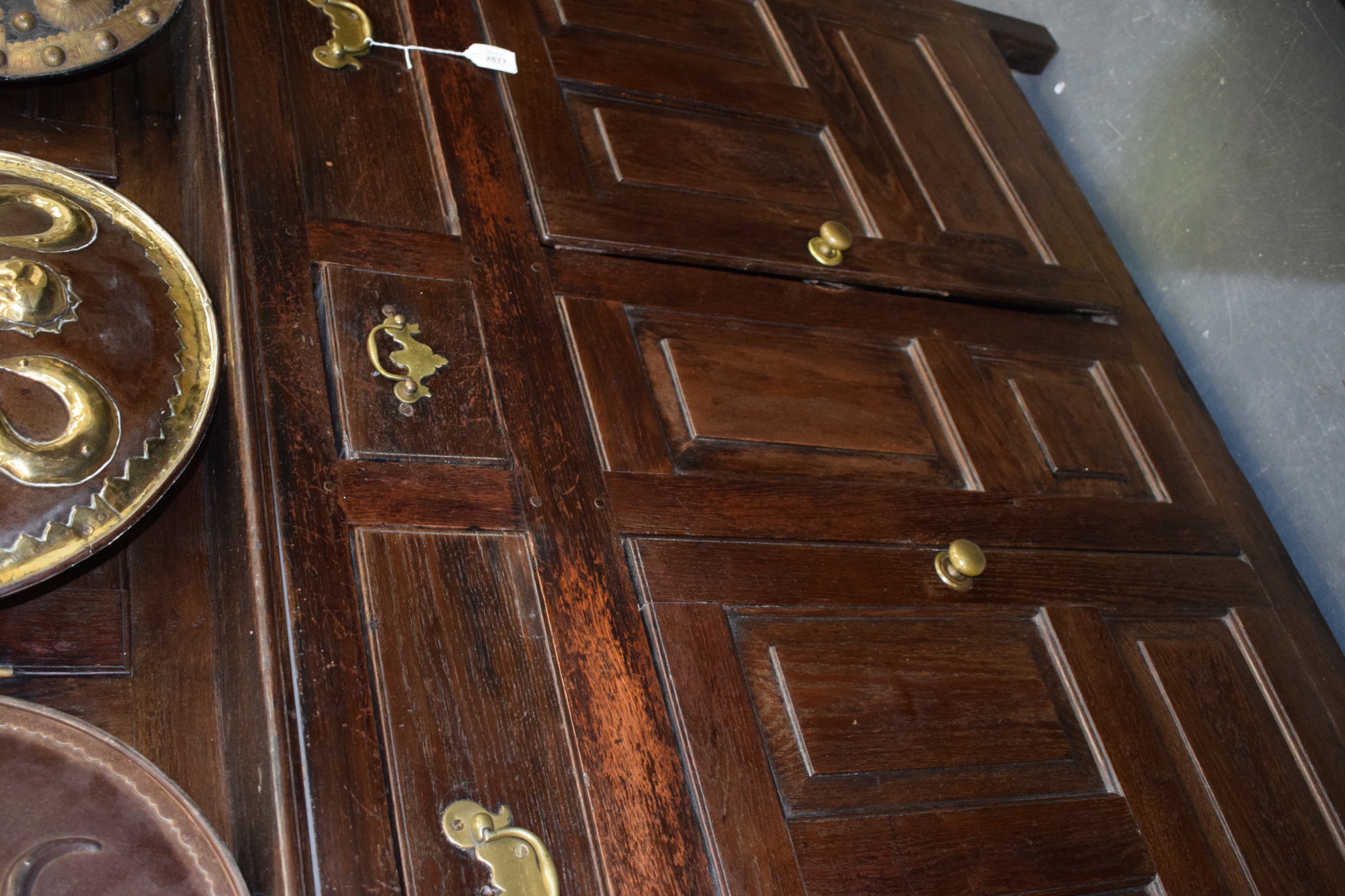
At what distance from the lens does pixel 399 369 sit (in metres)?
0.90

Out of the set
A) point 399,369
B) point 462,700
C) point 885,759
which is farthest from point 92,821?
point 885,759

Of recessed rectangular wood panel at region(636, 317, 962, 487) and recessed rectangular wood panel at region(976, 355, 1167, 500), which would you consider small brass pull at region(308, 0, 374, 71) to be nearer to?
recessed rectangular wood panel at region(636, 317, 962, 487)

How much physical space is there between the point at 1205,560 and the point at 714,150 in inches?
29.9

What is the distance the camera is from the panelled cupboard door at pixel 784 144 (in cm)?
115

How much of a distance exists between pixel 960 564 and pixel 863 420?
19 cm

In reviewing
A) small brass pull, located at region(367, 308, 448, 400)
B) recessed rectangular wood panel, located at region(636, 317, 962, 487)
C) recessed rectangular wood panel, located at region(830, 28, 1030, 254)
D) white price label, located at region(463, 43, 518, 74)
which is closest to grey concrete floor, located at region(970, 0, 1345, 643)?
recessed rectangular wood panel, located at region(830, 28, 1030, 254)

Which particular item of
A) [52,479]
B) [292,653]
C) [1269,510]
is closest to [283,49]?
[52,479]

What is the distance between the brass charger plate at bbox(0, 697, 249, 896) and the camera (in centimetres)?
68

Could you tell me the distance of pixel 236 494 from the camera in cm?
83

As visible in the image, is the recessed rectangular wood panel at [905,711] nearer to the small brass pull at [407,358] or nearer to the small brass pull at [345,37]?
the small brass pull at [407,358]

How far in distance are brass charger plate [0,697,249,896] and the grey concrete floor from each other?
1318 mm

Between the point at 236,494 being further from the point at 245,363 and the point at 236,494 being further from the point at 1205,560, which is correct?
the point at 1205,560

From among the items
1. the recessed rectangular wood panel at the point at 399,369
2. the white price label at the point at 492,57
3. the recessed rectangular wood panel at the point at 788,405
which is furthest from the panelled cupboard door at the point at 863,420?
the white price label at the point at 492,57

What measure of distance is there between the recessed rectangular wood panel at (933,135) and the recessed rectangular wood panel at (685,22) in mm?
146
